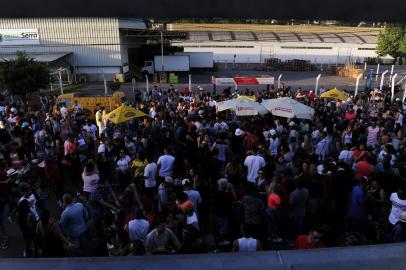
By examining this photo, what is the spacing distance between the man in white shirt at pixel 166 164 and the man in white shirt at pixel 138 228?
2358mm

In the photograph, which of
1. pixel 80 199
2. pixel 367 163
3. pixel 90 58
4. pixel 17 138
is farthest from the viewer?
pixel 90 58

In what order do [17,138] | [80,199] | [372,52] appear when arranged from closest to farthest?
[80,199]
[17,138]
[372,52]

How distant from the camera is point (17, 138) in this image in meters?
10.5

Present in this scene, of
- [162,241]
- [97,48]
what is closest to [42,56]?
[97,48]

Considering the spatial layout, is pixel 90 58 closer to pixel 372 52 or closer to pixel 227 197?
pixel 227 197

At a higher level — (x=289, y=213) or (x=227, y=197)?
(x=227, y=197)

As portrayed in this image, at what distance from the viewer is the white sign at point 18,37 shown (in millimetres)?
33375

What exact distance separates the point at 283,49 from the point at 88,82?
32140 millimetres

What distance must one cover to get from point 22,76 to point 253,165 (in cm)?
1928

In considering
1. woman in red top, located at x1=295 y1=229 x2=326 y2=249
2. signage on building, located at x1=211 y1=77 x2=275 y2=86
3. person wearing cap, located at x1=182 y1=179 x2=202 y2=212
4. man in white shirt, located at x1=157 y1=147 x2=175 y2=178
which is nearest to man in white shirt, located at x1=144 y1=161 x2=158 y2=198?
man in white shirt, located at x1=157 y1=147 x2=175 y2=178

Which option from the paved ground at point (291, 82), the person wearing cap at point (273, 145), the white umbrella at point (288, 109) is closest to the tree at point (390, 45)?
the paved ground at point (291, 82)

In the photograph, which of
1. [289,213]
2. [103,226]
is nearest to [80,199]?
[103,226]

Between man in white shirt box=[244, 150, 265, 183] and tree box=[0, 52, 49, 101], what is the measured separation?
18.8 m

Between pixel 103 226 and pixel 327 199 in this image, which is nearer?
pixel 103 226
